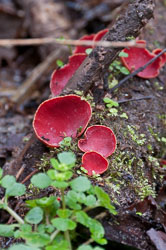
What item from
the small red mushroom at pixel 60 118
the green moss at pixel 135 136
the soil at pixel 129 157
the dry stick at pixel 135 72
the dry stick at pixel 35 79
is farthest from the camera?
the dry stick at pixel 35 79

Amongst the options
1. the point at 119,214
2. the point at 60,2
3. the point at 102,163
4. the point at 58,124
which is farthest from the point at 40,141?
the point at 60,2

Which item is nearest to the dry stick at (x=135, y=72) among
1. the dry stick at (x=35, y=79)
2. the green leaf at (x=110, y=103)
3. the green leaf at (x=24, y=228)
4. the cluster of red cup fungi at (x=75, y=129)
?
the green leaf at (x=110, y=103)

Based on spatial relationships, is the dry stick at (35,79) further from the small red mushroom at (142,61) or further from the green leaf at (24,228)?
the green leaf at (24,228)

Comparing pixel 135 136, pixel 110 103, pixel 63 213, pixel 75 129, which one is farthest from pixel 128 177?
pixel 63 213

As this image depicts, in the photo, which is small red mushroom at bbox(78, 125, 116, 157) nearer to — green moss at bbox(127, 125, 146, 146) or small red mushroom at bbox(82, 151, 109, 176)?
small red mushroom at bbox(82, 151, 109, 176)

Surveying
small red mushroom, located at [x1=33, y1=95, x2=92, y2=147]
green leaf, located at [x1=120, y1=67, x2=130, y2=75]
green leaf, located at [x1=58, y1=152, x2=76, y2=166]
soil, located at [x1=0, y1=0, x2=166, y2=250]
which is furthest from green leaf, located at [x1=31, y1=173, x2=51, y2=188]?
green leaf, located at [x1=120, y1=67, x2=130, y2=75]

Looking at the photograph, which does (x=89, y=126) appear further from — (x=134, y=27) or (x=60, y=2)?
(x=60, y=2)

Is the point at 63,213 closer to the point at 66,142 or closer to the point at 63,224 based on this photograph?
the point at 63,224

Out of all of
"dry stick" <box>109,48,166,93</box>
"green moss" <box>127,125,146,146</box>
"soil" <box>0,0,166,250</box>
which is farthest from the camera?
"dry stick" <box>109,48,166,93</box>
